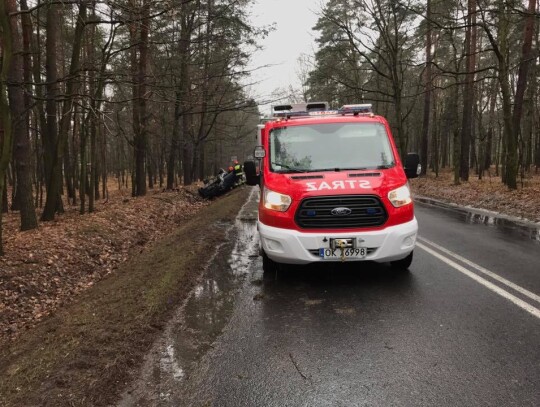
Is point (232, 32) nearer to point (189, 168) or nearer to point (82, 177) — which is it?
point (189, 168)

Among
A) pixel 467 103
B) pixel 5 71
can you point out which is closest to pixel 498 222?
pixel 5 71

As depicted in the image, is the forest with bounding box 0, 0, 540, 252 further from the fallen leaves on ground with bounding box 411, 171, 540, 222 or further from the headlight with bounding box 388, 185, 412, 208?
the headlight with bounding box 388, 185, 412, 208

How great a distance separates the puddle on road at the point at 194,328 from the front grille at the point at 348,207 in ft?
5.09

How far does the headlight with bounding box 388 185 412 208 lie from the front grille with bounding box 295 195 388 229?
0.23 meters

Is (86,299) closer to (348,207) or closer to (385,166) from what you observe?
(348,207)

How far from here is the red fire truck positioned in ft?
18.9

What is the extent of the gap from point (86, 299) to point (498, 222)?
10.2m

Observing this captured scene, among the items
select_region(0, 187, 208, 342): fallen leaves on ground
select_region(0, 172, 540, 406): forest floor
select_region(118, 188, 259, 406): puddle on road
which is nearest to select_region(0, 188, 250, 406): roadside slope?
select_region(0, 172, 540, 406): forest floor


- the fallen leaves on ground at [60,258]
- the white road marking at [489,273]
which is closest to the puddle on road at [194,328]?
the fallen leaves on ground at [60,258]

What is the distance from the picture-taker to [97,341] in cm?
441

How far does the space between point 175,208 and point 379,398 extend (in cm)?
1508

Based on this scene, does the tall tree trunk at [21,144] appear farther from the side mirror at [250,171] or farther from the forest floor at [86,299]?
the side mirror at [250,171]

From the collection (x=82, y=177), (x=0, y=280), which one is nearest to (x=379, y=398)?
(x=0, y=280)

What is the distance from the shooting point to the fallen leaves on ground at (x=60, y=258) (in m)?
6.60
